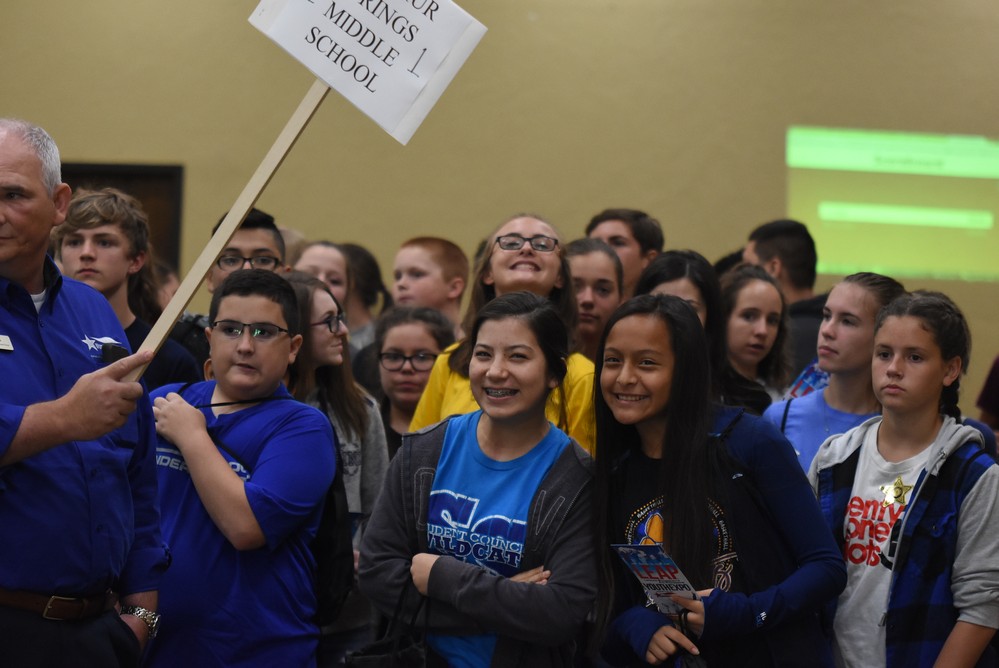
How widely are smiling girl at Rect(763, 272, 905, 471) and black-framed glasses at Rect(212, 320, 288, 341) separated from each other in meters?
1.50

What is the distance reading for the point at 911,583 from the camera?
284 cm

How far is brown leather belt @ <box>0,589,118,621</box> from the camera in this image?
7.15 ft

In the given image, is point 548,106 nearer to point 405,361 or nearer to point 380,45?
point 405,361

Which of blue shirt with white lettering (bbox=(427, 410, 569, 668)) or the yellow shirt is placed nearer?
blue shirt with white lettering (bbox=(427, 410, 569, 668))

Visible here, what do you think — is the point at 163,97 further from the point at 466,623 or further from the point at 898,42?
the point at 466,623

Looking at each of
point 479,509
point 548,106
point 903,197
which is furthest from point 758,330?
point 903,197

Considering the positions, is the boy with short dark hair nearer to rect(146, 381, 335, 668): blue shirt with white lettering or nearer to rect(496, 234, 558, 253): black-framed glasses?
rect(496, 234, 558, 253): black-framed glasses

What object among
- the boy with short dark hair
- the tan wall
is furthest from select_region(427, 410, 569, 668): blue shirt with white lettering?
the tan wall

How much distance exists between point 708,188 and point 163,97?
3398mm

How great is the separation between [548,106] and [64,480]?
5510mm

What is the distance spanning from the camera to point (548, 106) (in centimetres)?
737

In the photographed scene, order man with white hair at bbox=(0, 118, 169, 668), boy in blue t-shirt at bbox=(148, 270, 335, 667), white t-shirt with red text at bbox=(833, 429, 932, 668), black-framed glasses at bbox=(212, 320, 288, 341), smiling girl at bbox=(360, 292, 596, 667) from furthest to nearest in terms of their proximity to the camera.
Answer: black-framed glasses at bbox=(212, 320, 288, 341) → white t-shirt with red text at bbox=(833, 429, 932, 668) → boy in blue t-shirt at bbox=(148, 270, 335, 667) → smiling girl at bbox=(360, 292, 596, 667) → man with white hair at bbox=(0, 118, 169, 668)

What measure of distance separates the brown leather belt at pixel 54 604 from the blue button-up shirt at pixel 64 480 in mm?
15

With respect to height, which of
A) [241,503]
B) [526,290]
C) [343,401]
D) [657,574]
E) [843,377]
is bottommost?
[241,503]
